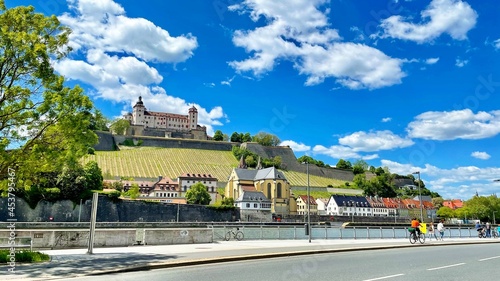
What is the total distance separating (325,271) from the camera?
10992 mm

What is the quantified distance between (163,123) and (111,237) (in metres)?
168

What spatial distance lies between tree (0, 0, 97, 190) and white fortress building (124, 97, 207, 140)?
512 ft

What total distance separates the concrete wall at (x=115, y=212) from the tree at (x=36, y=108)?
2123 inches

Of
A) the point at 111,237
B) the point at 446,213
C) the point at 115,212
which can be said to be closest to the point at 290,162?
the point at 446,213

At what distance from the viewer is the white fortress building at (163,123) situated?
168 metres

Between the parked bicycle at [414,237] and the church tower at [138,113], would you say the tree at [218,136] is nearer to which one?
the church tower at [138,113]

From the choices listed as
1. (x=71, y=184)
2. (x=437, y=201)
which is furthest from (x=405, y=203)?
(x=71, y=184)

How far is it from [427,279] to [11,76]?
577 inches

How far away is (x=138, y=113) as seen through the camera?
178 m

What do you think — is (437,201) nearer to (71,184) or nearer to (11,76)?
(71,184)

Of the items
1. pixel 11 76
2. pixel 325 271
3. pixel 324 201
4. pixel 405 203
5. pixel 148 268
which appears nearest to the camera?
pixel 325 271

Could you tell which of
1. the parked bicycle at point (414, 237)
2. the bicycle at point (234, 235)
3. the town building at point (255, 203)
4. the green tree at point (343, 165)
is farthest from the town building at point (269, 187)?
the bicycle at point (234, 235)

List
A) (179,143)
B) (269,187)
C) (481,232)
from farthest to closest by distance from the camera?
(179,143) → (269,187) → (481,232)

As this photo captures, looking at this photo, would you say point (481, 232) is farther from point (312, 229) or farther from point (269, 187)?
point (269, 187)
